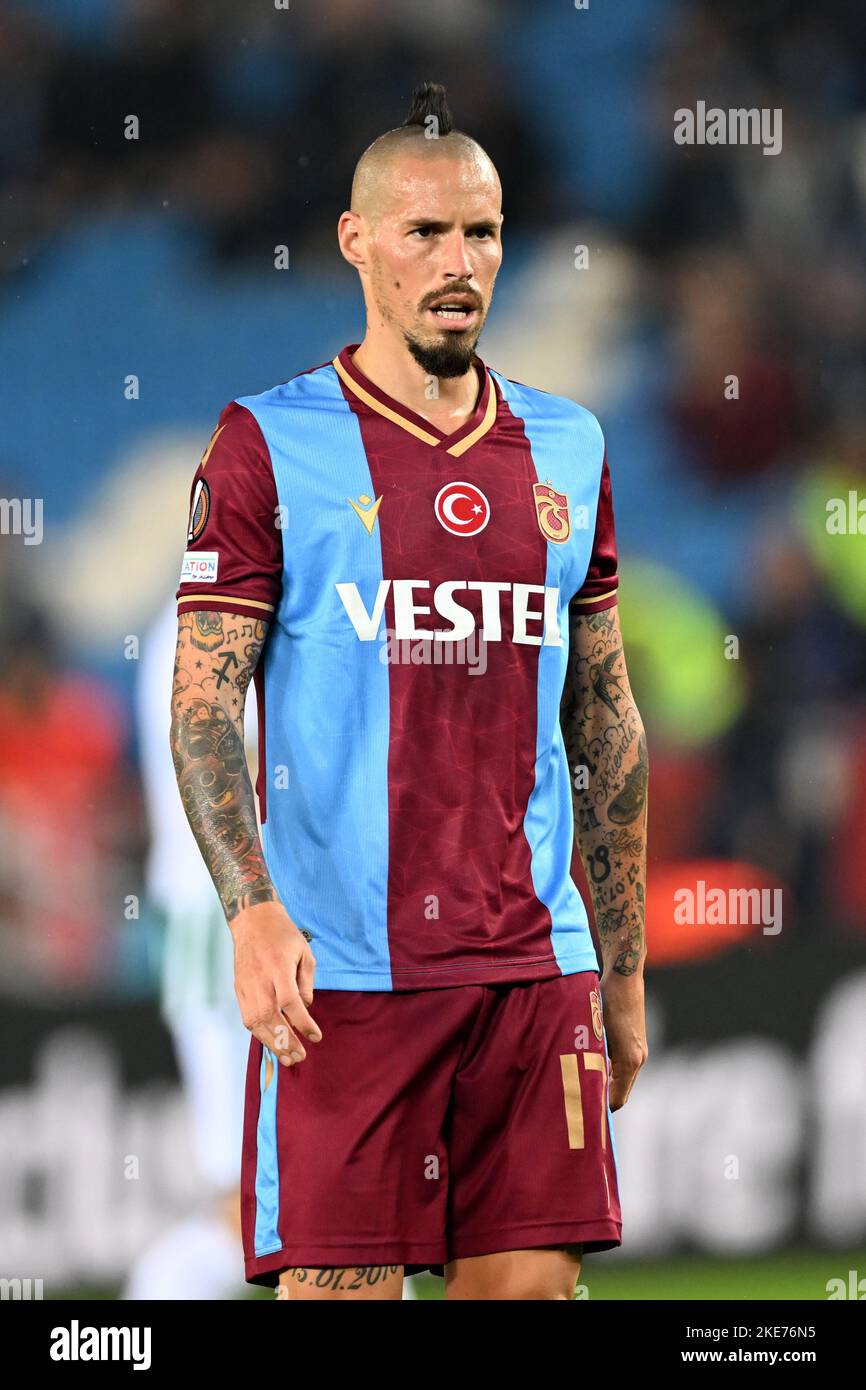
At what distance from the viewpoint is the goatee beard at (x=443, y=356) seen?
289 cm

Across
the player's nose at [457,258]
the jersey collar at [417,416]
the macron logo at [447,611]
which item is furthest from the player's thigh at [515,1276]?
the player's nose at [457,258]

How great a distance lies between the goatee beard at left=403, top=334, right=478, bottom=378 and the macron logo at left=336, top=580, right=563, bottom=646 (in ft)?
1.08

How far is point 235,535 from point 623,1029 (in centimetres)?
92

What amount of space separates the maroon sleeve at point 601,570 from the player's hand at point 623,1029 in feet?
1.77

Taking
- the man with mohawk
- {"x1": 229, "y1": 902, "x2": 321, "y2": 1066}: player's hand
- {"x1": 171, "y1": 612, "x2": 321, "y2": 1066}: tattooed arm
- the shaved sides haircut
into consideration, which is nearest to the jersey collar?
the man with mohawk

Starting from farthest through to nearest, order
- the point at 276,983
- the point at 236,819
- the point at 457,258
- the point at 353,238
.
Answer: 1. the point at 353,238
2. the point at 457,258
3. the point at 236,819
4. the point at 276,983

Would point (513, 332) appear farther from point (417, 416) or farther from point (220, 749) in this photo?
point (220, 749)

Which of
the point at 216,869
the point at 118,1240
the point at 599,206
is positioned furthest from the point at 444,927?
the point at 599,206

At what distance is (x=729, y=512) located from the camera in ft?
16.3

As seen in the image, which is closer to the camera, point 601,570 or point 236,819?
point 236,819

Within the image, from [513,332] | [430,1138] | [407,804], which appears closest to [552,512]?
[407,804]

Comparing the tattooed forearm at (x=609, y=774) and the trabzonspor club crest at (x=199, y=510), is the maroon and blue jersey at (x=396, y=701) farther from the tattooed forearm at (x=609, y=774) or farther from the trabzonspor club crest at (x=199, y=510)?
the tattooed forearm at (x=609, y=774)

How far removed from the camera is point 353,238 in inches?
117
